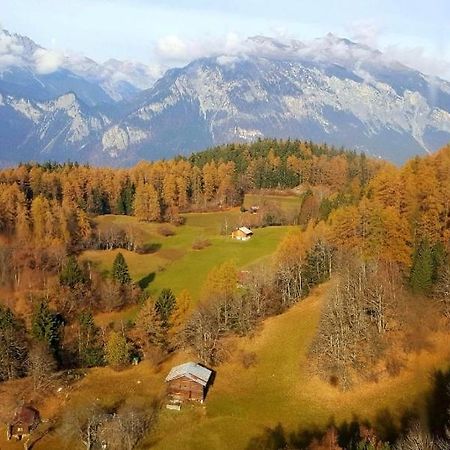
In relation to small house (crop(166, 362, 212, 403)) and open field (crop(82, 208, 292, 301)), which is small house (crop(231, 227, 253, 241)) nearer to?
open field (crop(82, 208, 292, 301))

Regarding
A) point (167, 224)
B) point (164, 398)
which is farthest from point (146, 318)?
point (167, 224)

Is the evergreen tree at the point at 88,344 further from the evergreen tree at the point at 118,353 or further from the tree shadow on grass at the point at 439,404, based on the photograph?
the tree shadow on grass at the point at 439,404

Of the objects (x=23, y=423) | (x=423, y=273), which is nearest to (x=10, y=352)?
(x=23, y=423)

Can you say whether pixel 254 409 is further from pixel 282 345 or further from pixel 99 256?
pixel 99 256

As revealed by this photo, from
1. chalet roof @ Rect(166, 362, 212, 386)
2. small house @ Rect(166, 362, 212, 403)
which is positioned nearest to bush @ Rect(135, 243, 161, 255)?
chalet roof @ Rect(166, 362, 212, 386)

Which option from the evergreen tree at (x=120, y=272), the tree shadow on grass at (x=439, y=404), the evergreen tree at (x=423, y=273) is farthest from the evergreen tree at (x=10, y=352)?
the evergreen tree at (x=423, y=273)

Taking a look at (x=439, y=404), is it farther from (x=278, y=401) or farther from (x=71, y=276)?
(x=71, y=276)

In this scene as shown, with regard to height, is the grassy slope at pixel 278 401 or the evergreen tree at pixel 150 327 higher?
the grassy slope at pixel 278 401
